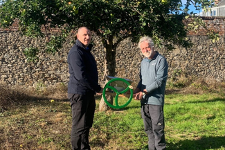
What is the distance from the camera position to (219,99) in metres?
8.30

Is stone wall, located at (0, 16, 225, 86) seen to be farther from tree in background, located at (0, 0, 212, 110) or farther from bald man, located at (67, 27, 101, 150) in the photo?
bald man, located at (67, 27, 101, 150)

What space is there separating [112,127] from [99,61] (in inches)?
191

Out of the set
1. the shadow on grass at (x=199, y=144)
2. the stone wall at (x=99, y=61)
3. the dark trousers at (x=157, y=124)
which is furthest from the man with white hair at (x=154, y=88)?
the stone wall at (x=99, y=61)

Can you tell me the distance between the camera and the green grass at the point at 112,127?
13.8 feet

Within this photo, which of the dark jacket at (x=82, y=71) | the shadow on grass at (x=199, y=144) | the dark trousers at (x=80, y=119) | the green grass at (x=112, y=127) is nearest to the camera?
the dark jacket at (x=82, y=71)

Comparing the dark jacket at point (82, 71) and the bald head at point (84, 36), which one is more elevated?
the bald head at point (84, 36)

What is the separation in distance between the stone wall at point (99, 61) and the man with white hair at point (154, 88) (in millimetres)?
4864

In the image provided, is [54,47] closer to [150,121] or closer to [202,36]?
[150,121]

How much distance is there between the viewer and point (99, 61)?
32.0 feet

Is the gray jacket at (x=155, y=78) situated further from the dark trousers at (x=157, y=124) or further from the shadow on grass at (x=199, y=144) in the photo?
the shadow on grass at (x=199, y=144)

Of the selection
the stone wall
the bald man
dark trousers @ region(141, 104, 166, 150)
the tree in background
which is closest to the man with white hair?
dark trousers @ region(141, 104, 166, 150)

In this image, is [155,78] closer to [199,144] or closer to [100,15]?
[199,144]

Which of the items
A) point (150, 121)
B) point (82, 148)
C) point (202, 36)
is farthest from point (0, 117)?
point (202, 36)

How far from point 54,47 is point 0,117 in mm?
2107
